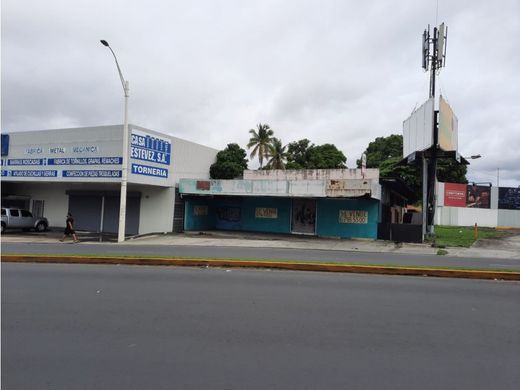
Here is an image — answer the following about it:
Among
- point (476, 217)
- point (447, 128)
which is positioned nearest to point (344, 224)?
point (447, 128)

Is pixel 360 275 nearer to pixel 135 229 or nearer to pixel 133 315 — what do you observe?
pixel 133 315

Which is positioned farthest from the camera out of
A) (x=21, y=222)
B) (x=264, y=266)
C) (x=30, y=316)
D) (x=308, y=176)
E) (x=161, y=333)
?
(x=308, y=176)

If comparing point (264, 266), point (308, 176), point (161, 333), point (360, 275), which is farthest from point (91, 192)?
point (161, 333)

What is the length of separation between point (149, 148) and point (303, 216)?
1060 centimetres

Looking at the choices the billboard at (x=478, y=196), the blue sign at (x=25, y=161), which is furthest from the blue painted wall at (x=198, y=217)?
the billboard at (x=478, y=196)

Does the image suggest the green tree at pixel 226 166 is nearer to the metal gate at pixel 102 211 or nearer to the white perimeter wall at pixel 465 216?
the metal gate at pixel 102 211

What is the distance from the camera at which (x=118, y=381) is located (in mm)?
4113

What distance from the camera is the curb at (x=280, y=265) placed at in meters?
10.9

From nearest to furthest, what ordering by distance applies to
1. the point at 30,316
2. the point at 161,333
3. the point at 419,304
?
the point at 161,333 → the point at 30,316 → the point at 419,304

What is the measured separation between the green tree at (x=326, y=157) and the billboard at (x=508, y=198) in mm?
21156

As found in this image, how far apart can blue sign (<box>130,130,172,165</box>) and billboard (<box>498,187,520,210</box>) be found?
49019 millimetres

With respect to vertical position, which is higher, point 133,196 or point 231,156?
point 231,156

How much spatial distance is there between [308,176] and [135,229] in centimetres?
1337

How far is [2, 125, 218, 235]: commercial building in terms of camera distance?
23688 mm
